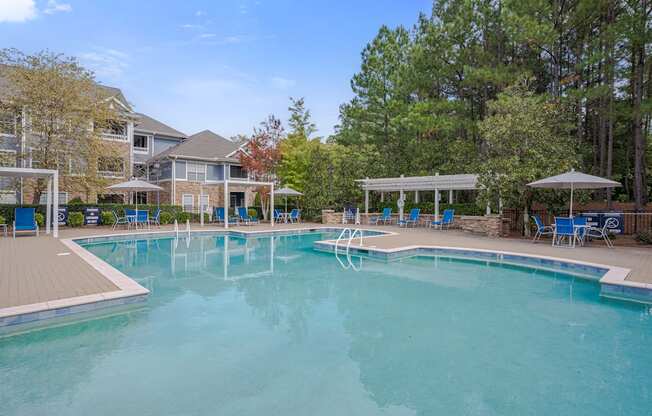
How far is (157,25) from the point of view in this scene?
16.6m

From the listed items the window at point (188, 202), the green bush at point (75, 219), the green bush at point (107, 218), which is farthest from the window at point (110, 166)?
the window at point (188, 202)

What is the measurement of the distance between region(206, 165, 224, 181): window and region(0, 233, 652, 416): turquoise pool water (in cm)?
2076

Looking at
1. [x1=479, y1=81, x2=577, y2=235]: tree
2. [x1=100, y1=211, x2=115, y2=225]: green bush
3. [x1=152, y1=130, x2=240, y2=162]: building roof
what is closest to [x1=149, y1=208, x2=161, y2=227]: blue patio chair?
[x1=100, y1=211, x2=115, y2=225]: green bush

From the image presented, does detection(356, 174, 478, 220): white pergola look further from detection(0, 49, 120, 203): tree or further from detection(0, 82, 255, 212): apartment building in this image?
detection(0, 49, 120, 203): tree

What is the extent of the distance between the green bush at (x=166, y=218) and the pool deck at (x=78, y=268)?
7.90 m

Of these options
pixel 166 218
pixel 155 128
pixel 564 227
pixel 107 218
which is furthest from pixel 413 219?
pixel 155 128

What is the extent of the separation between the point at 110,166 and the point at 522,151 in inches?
755

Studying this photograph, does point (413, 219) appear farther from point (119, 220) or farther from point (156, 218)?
point (119, 220)

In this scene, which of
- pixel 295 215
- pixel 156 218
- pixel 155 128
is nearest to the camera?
pixel 156 218

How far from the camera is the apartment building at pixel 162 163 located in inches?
797

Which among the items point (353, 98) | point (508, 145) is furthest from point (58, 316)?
point (353, 98)

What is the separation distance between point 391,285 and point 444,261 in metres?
3.02

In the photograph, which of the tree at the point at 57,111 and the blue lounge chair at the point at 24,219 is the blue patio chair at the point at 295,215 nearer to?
the tree at the point at 57,111

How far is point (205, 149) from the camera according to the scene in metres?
27.5
